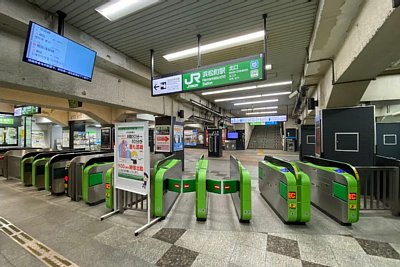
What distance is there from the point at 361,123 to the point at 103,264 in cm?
561

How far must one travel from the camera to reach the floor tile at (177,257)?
6.15 ft

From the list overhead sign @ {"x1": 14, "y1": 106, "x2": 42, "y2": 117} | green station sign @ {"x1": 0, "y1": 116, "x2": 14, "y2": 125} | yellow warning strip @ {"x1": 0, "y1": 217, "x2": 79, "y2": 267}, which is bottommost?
yellow warning strip @ {"x1": 0, "y1": 217, "x2": 79, "y2": 267}

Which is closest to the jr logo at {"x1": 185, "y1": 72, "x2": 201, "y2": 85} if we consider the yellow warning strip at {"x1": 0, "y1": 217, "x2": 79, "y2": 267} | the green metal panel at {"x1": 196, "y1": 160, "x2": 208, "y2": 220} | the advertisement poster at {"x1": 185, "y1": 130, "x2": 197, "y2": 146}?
the green metal panel at {"x1": 196, "y1": 160, "x2": 208, "y2": 220}

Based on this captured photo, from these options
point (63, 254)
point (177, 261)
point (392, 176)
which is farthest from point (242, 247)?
point (392, 176)

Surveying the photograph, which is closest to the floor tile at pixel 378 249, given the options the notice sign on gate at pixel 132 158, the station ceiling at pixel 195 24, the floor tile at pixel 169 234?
the floor tile at pixel 169 234

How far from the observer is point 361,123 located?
Result: 13.1 ft

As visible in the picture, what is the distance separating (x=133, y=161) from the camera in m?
2.78

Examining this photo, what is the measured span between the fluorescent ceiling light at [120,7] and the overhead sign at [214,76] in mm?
1406

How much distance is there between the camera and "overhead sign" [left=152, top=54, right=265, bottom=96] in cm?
314

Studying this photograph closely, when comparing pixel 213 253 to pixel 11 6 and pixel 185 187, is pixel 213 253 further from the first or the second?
pixel 11 6

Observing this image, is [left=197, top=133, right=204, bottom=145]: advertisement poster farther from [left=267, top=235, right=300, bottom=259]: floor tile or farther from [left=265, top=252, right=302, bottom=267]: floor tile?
[left=265, top=252, right=302, bottom=267]: floor tile

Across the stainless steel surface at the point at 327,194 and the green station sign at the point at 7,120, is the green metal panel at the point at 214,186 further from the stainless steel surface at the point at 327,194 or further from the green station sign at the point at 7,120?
the green station sign at the point at 7,120

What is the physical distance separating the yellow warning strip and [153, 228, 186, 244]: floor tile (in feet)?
3.20

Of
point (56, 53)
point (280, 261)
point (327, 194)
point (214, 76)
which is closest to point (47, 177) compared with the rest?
point (56, 53)
